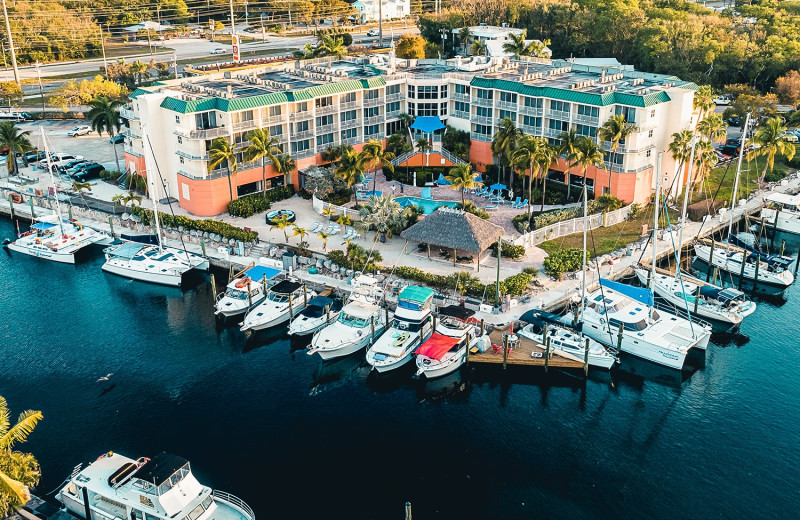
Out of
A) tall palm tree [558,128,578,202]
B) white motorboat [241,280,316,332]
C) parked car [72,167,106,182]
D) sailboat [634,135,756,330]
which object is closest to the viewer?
white motorboat [241,280,316,332]

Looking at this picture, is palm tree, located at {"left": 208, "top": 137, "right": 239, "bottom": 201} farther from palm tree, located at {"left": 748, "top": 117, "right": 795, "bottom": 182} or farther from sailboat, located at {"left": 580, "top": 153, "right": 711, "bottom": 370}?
palm tree, located at {"left": 748, "top": 117, "right": 795, "bottom": 182}

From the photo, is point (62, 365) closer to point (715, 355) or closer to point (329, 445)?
point (329, 445)

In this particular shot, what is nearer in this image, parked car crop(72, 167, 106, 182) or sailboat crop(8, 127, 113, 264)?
sailboat crop(8, 127, 113, 264)

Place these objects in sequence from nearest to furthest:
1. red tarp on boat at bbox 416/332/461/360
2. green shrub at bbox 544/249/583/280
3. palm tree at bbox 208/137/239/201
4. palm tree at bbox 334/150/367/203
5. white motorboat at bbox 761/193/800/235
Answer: red tarp on boat at bbox 416/332/461/360, green shrub at bbox 544/249/583/280, palm tree at bbox 208/137/239/201, palm tree at bbox 334/150/367/203, white motorboat at bbox 761/193/800/235

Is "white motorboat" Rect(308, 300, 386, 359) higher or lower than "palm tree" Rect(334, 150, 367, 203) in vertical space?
lower

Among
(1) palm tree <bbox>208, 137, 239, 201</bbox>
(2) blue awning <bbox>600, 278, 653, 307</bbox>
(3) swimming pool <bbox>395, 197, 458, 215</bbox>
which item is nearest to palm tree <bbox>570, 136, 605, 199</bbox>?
(3) swimming pool <bbox>395, 197, 458, 215</bbox>

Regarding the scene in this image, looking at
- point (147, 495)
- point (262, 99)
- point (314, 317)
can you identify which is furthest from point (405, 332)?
point (262, 99)

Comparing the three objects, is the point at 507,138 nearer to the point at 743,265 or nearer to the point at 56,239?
the point at 743,265

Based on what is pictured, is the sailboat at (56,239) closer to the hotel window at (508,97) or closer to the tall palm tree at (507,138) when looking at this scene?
the tall palm tree at (507,138)
